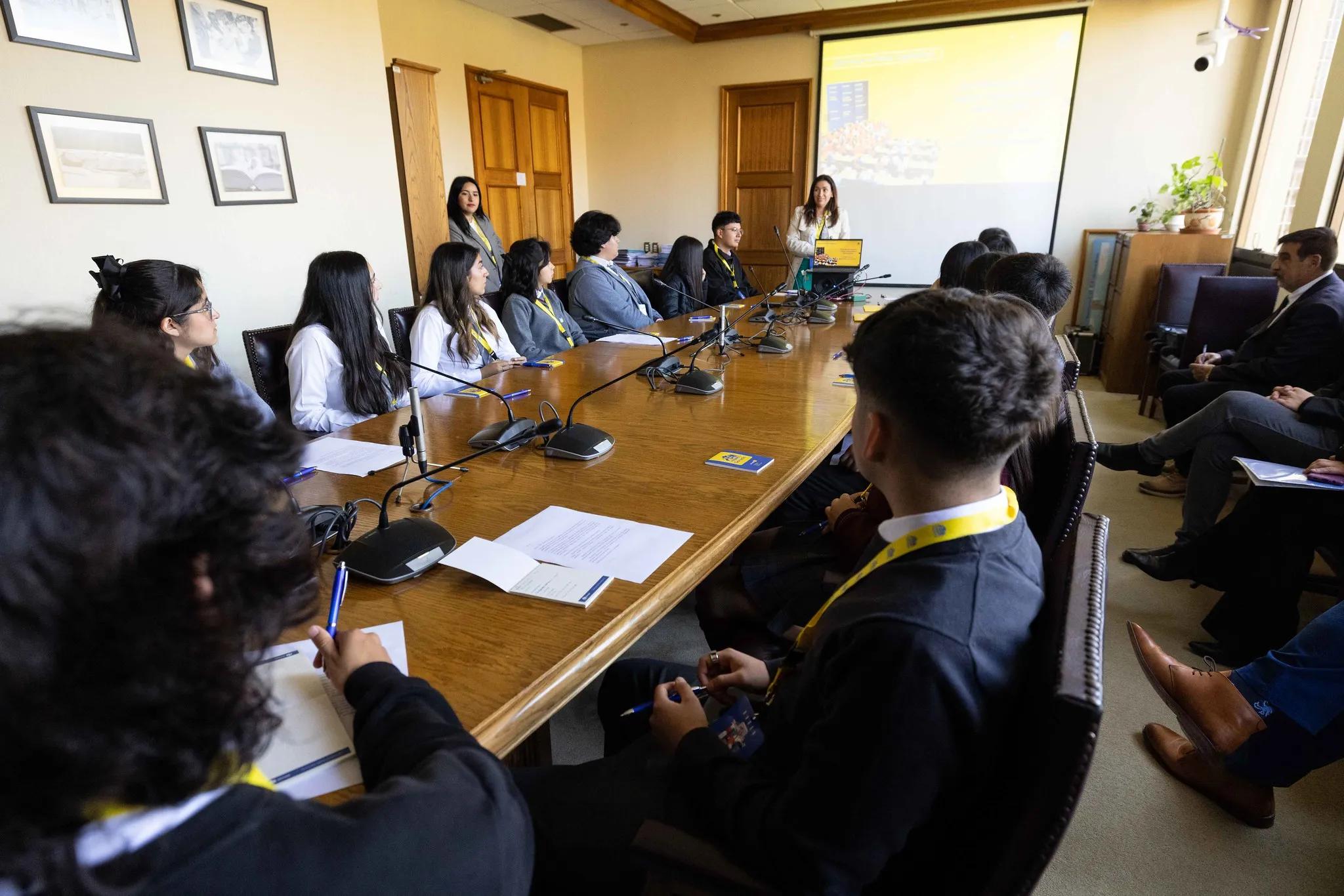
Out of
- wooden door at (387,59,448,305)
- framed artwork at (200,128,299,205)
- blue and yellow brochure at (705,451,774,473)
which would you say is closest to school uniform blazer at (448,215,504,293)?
wooden door at (387,59,448,305)

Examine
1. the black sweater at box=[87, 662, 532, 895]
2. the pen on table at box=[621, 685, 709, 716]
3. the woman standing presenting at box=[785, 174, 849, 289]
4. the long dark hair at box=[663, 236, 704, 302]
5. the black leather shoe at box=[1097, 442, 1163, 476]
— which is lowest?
the black leather shoe at box=[1097, 442, 1163, 476]

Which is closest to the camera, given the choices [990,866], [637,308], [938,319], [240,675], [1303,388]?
[240,675]

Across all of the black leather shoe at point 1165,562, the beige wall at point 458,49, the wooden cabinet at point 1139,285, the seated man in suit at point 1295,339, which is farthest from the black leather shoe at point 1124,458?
the beige wall at point 458,49

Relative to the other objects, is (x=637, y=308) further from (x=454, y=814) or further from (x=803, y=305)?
(x=454, y=814)

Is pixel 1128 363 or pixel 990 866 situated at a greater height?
A: pixel 990 866

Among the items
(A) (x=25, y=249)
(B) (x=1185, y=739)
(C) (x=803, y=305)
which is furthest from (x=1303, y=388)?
(A) (x=25, y=249)

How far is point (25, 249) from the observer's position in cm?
266

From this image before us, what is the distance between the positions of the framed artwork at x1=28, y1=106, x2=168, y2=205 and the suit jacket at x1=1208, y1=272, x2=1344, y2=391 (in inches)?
185

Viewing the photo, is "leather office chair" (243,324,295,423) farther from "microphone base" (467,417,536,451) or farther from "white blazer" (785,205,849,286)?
"white blazer" (785,205,849,286)

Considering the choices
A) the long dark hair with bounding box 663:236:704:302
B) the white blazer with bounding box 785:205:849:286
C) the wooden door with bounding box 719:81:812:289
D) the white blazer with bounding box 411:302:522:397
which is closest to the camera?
the white blazer with bounding box 411:302:522:397

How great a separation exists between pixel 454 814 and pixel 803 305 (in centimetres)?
391

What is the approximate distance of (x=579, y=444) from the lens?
1658mm

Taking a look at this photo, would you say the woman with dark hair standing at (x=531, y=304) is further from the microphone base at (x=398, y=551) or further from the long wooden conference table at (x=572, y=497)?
the microphone base at (x=398, y=551)

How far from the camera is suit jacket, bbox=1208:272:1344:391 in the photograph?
9.20ft
